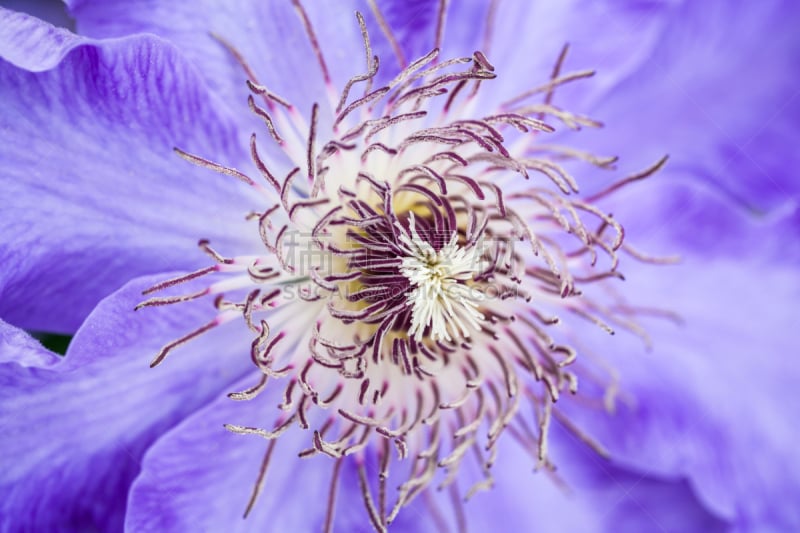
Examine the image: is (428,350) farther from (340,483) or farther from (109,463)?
(109,463)

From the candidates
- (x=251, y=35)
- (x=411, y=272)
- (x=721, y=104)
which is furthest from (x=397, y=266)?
(x=721, y=104)

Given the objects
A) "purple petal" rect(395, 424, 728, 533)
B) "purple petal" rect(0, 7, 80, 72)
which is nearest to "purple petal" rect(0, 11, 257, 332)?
"purple petal" rect(0, 7, 80, 72)

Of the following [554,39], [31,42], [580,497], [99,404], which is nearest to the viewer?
[31,42]

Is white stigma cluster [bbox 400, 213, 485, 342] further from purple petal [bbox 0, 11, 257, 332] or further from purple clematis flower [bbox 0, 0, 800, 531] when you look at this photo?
purple petal [bbox 0, 11, 257, 332]

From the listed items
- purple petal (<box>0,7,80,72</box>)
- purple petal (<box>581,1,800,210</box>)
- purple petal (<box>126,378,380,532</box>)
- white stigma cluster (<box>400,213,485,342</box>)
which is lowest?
purple petal (<box>126,378,380,532</box>)

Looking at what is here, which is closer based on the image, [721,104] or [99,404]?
[99,404]

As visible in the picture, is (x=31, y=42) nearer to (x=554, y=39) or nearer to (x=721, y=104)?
(x=554, y=39)

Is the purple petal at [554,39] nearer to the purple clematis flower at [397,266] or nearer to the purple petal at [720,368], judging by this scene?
the purple clematis flower at [397,266]
